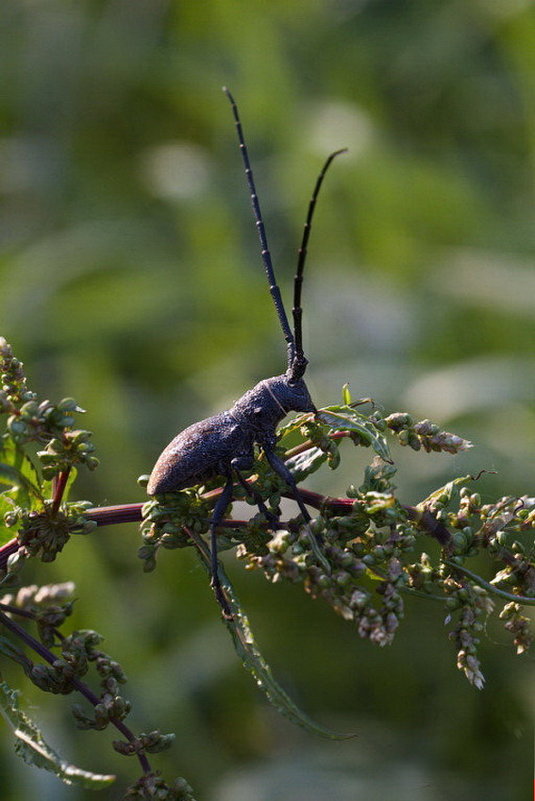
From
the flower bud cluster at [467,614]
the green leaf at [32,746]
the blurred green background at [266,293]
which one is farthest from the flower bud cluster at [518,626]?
the blurred green background at [266,293]

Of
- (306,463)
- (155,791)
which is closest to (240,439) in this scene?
(306,463)

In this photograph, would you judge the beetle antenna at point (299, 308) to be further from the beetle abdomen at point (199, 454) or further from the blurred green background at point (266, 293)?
the blurred green background at point (266, 293)

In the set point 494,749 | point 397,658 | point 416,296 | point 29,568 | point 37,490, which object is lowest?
point 494,749

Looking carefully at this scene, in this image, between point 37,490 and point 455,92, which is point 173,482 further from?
point 455,92

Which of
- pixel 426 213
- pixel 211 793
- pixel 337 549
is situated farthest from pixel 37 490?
pixel 426 213

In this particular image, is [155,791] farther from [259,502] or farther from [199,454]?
[199,454]

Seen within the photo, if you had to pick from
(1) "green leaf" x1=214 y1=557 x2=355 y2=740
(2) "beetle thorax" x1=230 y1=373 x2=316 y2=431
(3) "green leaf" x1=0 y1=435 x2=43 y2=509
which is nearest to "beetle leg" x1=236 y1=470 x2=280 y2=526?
(1) "green leaf" x1=214 y1=557 x2=355 y2=740
